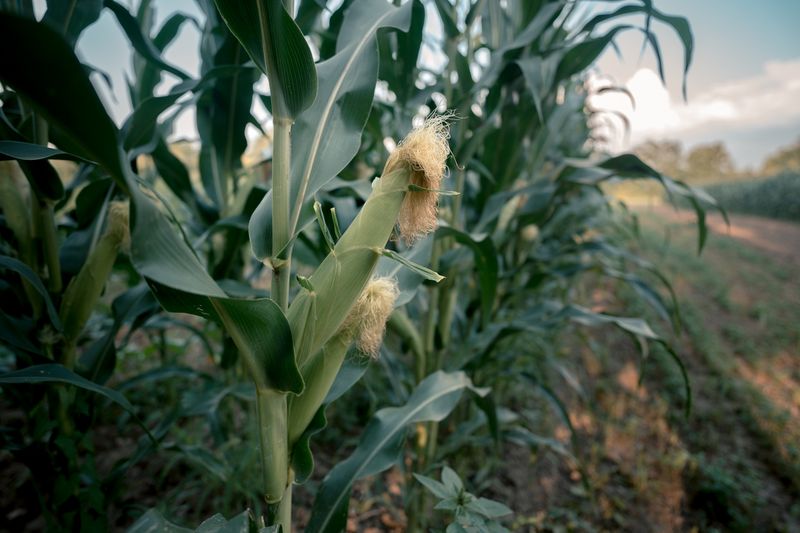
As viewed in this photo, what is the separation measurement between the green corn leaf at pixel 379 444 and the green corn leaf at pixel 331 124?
0.50 metres

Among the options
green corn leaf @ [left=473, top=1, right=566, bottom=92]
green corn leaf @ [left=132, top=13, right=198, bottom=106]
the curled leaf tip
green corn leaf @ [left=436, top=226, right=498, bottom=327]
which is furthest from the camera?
green corn leaf @ [left=132, top=13, right=198, bottom=106]

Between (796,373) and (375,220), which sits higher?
(375,220)

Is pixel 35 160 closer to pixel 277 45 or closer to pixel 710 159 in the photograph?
pixel 277 45

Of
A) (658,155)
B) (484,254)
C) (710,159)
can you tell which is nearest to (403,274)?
(484,254)

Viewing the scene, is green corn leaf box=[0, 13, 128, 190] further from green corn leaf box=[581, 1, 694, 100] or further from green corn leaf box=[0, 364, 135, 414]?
green corn leaf box=[581, 1, 694, 100]

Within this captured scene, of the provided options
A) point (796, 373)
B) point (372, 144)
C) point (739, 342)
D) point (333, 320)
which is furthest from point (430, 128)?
point (739, 342)

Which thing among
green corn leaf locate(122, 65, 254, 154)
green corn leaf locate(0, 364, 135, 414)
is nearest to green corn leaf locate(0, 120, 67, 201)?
green corn leaf locate(122, 65, 254, 154)

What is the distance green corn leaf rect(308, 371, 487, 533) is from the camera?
32.7 inches

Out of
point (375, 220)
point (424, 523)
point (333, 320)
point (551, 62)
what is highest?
point (551, 62)

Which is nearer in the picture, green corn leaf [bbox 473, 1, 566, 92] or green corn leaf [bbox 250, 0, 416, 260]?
green corn leaf [bbox 250, 0, 416, 260]

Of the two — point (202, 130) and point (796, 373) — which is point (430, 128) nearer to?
point (202, 130)

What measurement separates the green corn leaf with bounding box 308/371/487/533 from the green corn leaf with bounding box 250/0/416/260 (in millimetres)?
504

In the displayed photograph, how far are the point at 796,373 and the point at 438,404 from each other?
144 inches

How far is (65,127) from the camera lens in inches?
15.0
